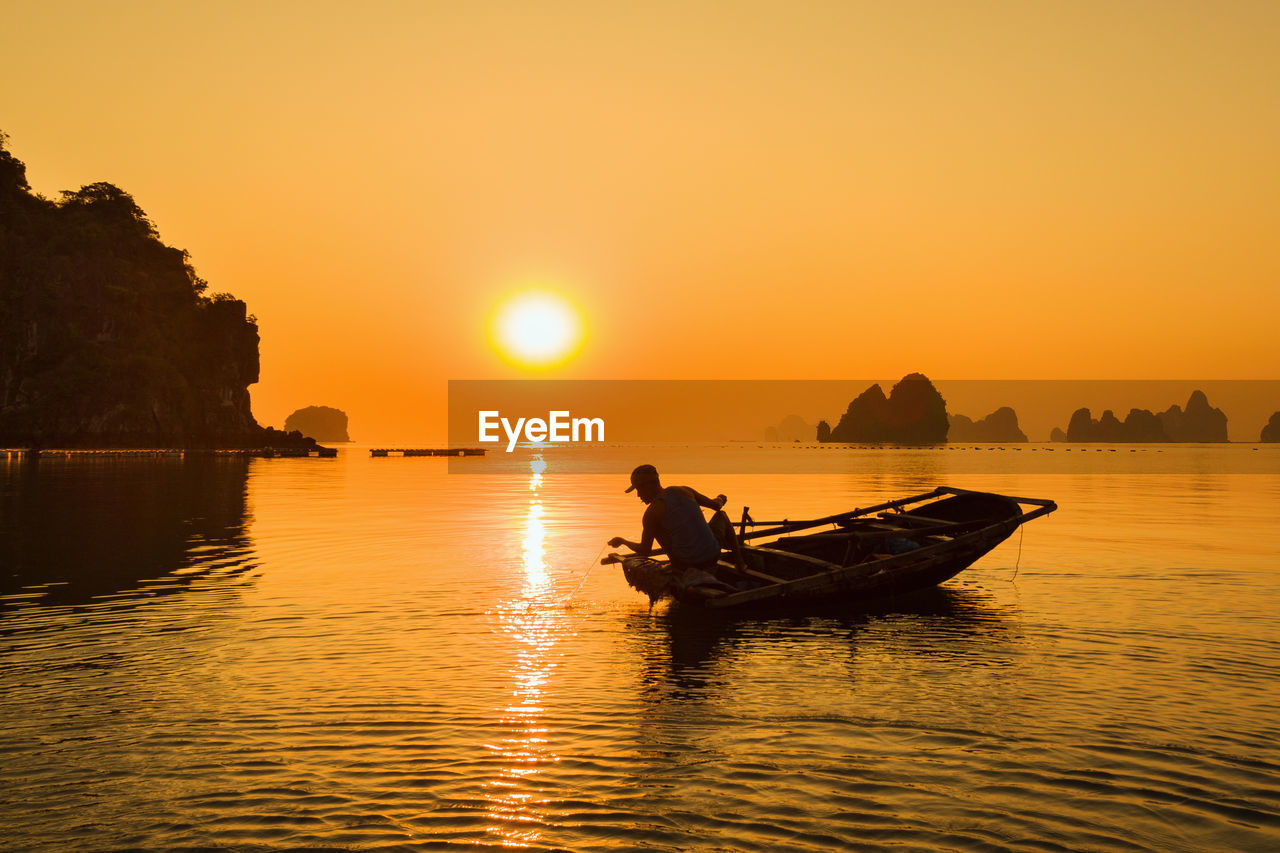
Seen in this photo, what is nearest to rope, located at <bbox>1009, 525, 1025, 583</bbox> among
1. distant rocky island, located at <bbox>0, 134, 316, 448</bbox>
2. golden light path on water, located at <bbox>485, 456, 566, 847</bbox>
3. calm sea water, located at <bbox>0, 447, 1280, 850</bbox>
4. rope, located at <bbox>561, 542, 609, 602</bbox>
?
calm sea water, located at <bbox>0, 447, 1280, 850</bbox>

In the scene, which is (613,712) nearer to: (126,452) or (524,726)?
(524,726)

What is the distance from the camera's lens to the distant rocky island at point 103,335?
444 feet

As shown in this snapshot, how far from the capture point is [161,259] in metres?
172

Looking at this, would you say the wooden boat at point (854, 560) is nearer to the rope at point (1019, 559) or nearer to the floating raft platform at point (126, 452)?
the rope at point (1019, 559)

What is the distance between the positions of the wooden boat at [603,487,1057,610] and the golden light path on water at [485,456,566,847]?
215 centimetres

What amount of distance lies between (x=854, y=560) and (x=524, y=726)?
38.3 feet

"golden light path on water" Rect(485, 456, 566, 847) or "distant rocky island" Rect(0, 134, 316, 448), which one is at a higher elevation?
"distant rocky island" Rect(0, 134, 316, 448)

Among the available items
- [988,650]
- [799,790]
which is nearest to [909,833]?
[799,790]

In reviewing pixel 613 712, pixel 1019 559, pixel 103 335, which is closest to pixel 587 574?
pixel 1019 559

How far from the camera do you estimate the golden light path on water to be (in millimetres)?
7062

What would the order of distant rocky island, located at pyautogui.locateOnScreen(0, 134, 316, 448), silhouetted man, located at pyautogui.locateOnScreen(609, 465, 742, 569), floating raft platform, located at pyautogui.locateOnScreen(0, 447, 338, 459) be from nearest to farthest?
silhouetted man, located at pyautogui.locateOnScreen(609, 465, 742, 569) < floating raft platform, located at pyautogui.locateOnScreen(0, 447, 338, 459) < distant rocky island, located at pyautogui.locateOnScreen(0, 134, 316, 448)

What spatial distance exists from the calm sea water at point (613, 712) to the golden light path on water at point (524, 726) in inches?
1.8

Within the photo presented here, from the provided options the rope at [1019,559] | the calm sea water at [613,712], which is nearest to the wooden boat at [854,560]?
the calm sea water at [613,712]

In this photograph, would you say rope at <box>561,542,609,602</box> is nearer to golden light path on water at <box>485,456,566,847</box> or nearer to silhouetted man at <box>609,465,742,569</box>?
golden light path on water at <box>485,456,566,847</box>
